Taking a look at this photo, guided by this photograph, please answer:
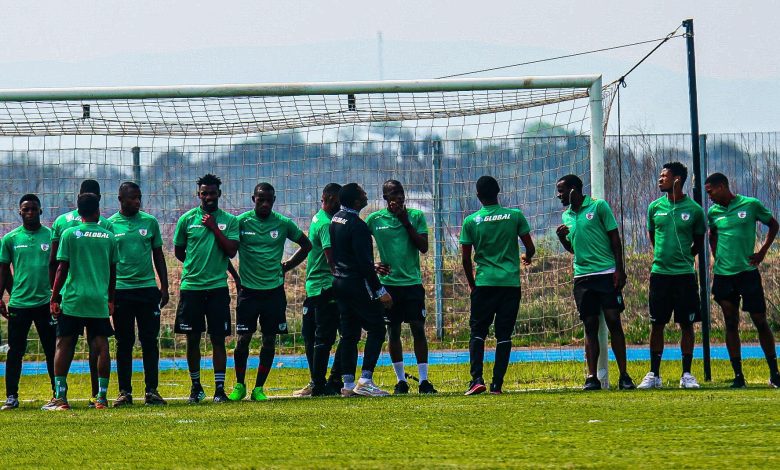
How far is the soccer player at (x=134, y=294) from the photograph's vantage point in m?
11.3

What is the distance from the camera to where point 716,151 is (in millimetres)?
20250

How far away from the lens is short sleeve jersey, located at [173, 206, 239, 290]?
11.4 m

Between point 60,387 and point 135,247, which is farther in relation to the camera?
point 135,247

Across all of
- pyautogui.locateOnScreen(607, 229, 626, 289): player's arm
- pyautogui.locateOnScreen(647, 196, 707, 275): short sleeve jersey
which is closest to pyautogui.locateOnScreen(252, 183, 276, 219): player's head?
pyautogui.locateOnScreen(607, 229, 626, 289): player's arm

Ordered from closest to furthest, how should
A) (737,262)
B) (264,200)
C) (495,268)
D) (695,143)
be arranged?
(495,268)
(737,262)
(264,200)
(695,143)

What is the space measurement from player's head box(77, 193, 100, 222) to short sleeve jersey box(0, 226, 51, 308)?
105 centimetres

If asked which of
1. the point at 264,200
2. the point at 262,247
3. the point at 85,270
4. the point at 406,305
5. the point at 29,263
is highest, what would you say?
the point at 264,200

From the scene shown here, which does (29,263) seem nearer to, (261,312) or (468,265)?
(261,312)

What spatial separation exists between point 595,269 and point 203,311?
3.73m

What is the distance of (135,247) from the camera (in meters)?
11.5

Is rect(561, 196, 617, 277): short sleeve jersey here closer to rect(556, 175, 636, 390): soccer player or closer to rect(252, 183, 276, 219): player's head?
→ rect(556, 175, 636, 390): soccer player

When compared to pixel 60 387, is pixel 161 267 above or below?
above

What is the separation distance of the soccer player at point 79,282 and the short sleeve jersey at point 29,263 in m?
0.85

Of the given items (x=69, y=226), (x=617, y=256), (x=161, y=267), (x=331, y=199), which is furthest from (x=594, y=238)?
(x=69, y=226)
